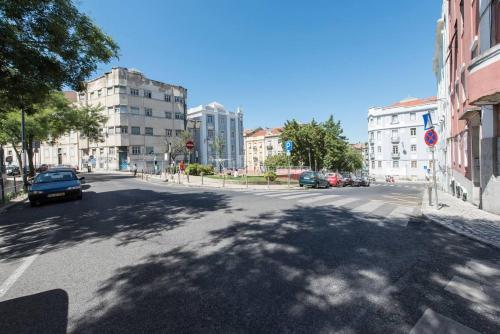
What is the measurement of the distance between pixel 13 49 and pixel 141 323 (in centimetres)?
911

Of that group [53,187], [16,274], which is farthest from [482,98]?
[53,187]

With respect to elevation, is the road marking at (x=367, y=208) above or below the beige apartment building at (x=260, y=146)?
below

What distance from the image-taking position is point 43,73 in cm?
852

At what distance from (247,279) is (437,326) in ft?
6.79

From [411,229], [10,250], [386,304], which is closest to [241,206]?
[411,229]

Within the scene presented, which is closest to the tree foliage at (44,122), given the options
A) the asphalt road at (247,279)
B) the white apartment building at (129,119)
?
Answer: the white apartment building at (129,119)

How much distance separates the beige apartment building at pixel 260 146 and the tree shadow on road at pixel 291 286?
75.3 meters

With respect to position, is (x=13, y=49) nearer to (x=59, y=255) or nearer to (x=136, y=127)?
(x=59, y=255)

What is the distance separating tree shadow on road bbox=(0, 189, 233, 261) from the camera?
17.6 ft

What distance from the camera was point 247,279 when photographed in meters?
3.44

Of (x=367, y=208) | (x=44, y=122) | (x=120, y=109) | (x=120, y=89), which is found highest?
(x=120, y=89)

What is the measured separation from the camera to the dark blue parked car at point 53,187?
10.6 metres

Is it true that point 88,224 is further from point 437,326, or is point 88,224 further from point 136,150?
point 136,150

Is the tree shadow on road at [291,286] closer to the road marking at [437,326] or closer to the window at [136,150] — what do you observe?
the road marking at [437,326]
